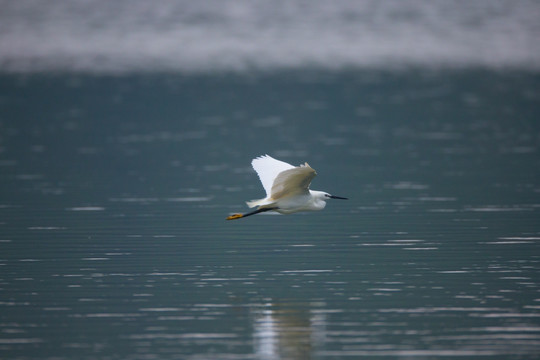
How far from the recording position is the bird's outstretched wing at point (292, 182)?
13328mm

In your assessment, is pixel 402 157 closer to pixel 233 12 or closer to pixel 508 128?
pixel 508 128

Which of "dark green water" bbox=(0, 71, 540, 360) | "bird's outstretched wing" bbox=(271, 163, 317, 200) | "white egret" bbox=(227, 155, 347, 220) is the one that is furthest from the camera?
"white egret" bbox=(227, 155, 347, 220)

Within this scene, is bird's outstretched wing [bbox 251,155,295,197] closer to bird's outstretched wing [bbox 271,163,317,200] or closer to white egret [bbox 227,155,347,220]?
white egret [bbox 227,155,347,220]

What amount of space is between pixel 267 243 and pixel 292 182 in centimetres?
221

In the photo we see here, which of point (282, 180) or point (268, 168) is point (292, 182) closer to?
point (282, 180)

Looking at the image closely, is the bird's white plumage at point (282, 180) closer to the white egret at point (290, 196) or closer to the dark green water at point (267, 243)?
the white egret at point (290, 196)

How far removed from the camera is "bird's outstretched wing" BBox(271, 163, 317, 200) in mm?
13328

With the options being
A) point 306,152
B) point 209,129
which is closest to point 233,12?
point 209,129

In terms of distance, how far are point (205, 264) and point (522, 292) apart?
4.27 m

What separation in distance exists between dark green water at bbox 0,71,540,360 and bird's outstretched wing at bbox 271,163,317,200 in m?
0.98

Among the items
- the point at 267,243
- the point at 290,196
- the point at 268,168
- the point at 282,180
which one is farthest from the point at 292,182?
the point at 267,243

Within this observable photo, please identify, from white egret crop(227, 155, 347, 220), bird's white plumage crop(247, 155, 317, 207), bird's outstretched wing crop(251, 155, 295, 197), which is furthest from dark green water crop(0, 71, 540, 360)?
bird's outstretched wing crop(251, 155, 295, 197)

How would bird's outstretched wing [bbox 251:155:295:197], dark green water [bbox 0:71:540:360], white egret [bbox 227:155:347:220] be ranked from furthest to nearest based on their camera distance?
bird's outstretched wing [bbox 251:155:295:197], white egret [bbox 227:155:347:220], dark green water [bbox 0:71:540:360]

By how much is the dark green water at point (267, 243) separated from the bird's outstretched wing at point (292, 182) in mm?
984
